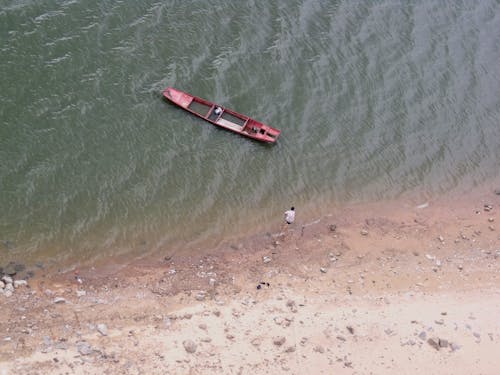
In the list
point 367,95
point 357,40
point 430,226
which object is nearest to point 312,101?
point 367,95

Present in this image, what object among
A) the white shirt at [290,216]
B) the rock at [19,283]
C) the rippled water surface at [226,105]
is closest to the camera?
the rock at [19,283]

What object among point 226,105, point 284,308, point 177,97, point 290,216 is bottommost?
point 284,308

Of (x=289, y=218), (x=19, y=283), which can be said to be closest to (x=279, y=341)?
(x=289, y=218)

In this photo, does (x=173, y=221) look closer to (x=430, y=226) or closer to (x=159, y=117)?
(x=159, y=117)

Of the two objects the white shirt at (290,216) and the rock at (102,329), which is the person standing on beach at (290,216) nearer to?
the white shirt at (290,216)

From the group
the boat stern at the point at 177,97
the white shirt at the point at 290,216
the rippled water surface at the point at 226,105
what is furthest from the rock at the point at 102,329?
the boat stern at the point at 177,97

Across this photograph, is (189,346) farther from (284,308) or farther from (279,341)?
(284,308)

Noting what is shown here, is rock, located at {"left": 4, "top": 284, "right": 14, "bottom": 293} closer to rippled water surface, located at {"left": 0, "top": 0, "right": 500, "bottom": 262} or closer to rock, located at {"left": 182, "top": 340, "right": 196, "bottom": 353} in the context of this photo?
rippled water surface, located at {"left": 0, "top": 0, "right": 500, "bottom": 262}
